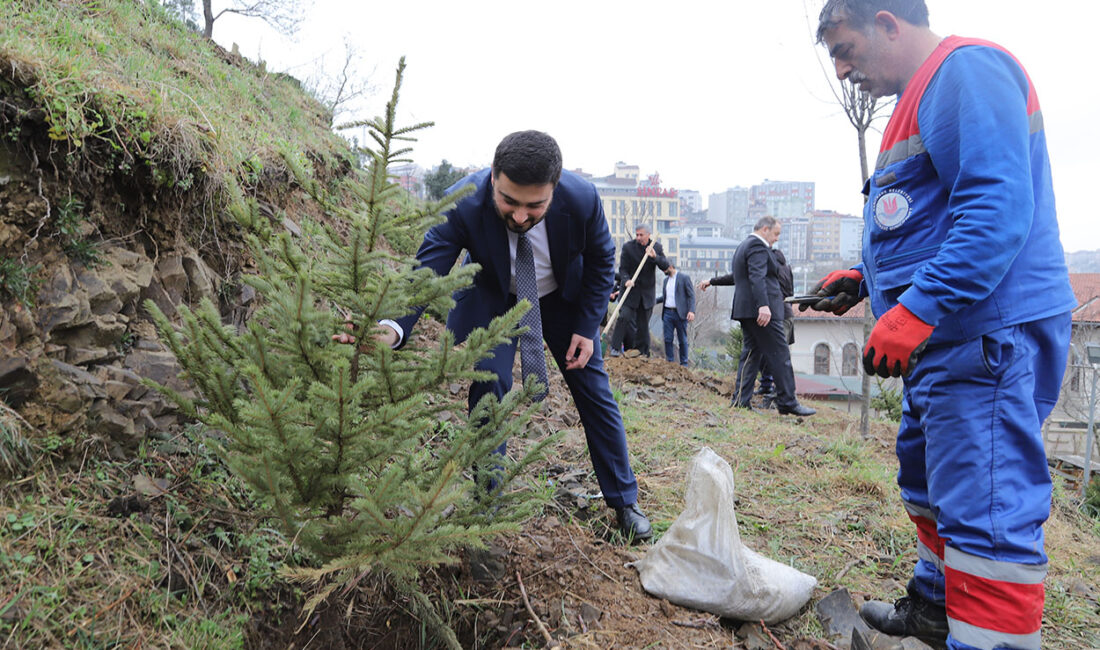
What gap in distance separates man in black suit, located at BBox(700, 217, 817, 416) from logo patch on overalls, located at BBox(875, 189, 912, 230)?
4.51 m

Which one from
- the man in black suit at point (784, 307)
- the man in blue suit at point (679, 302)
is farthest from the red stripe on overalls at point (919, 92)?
the man in blue suit at point (679, 302)

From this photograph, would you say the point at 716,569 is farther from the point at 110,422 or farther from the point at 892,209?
the point at 110,422

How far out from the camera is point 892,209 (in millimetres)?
2025

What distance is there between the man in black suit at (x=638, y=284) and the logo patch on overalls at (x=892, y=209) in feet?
22.3

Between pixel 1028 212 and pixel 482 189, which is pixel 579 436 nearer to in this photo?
pixel 482 189

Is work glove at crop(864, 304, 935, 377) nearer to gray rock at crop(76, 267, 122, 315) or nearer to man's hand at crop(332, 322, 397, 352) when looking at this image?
man's hand at crop(332, 322, 397, 352)

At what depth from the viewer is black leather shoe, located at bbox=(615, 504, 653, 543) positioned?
2903 millimetres

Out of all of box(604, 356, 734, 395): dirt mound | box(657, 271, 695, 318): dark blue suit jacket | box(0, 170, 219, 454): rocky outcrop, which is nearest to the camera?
box(0, 170, 219, 454): rocky outcrop

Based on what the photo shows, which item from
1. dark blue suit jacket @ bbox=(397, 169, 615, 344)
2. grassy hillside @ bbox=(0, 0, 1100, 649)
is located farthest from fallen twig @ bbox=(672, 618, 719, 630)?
dark blue suit jacket @ bbox=(397, 169, 615, 344)

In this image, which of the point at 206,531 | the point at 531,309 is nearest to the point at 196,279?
the point at 206,531

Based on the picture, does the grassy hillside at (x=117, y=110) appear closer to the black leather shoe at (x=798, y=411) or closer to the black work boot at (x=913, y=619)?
the black work boot at (x=913, y=619)

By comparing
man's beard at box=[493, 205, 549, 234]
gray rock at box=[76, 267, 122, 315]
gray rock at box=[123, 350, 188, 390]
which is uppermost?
man's beard at box=[493, 205, 549, 234]

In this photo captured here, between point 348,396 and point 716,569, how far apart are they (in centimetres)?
160

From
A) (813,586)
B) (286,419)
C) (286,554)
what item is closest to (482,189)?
(286,419)
